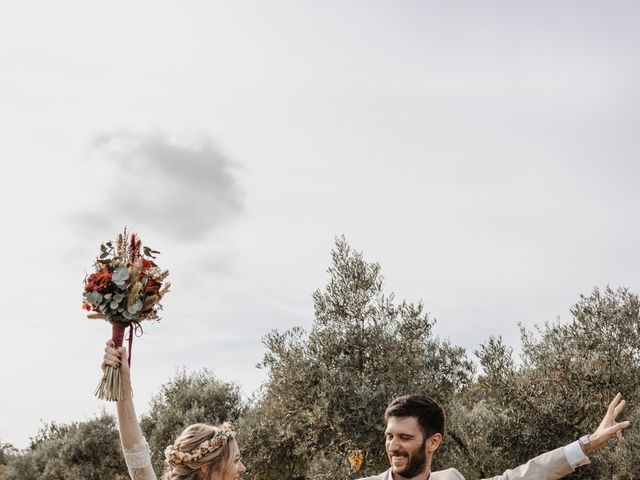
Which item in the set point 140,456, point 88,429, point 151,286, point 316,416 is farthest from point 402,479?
point 88,429

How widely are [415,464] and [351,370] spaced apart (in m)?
9.27

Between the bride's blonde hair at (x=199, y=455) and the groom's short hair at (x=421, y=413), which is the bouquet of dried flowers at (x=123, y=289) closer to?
the bride's blonde hair at (x=199, y=455)

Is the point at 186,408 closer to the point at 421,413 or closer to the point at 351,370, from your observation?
the point at 351,370

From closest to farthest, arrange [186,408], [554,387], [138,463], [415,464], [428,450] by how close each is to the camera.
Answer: [138,463]
[415,464]
[428,450]
[554,387]
[186,408]

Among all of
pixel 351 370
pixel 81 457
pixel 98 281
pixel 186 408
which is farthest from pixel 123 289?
pixel 81 457

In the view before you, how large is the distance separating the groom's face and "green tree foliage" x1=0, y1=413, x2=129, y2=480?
25.6 m

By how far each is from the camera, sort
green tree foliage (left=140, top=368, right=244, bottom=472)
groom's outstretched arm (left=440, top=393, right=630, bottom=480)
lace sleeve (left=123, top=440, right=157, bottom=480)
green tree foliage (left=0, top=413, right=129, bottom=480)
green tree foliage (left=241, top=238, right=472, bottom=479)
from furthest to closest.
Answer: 1. green tree foliage (left=0, top=413, right=129, bottom=480)
2. green tree foliage (left=140, top=368, right=244, bottom=472)
3. green tree foliage (left=241, top=238, right=472, bottom=479)
4. groom's outstretched arm (left=440, top=393, right=630, bottom=480)
5. lace sleeve (left=123, top=440, right=157, bottom=480)

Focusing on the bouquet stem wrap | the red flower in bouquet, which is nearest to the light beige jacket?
the bouquet stem wrap

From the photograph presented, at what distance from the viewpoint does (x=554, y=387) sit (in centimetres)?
1438

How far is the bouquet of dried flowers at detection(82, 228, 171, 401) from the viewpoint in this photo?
197 inches

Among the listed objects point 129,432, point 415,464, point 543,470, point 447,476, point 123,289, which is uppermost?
point 123,289

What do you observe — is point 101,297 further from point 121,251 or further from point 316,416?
point 316,416

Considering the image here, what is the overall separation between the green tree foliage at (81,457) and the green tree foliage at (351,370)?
14815 mm

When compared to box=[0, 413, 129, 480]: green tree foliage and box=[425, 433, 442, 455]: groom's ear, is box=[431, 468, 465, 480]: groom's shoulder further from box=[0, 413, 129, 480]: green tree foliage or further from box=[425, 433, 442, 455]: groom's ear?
box=[0, 413, 129, 480]: green tree foliage
